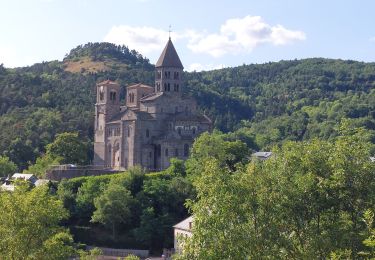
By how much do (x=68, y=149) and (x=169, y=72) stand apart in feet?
63.9

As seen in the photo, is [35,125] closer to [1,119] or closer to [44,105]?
[1,119]

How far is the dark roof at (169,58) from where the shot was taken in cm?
9088

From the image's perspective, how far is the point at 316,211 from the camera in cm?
2867

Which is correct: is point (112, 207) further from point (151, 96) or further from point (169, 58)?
point (169, 58)

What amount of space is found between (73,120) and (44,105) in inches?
608

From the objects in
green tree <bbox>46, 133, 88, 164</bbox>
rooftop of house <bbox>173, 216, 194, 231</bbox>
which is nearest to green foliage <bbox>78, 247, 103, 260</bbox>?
rooftop of house <bbox>173, 216, 194, 231</bbox>

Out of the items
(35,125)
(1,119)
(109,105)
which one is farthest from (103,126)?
(1,119)

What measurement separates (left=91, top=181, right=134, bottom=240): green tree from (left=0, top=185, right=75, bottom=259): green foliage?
32.7 metres

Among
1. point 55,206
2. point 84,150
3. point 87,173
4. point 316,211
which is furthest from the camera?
point 84,150

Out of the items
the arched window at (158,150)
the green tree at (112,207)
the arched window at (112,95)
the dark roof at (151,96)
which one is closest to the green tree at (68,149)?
the arched window at (112,95)

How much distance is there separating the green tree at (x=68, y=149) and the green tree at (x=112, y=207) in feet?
95.1

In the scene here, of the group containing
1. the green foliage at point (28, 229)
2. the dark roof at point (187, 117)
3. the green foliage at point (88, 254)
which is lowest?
the green foliage at point (88, 254)

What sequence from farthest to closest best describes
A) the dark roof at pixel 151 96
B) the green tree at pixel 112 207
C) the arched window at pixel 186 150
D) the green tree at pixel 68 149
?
the green tree at pixel 68 149 → the dark roof at pixel 151 96 → the arched window at pixel 186 150 → the green tree at pixel 112 207

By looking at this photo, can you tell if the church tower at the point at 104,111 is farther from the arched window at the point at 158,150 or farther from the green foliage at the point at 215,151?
the green foliage at the point at 215,151
